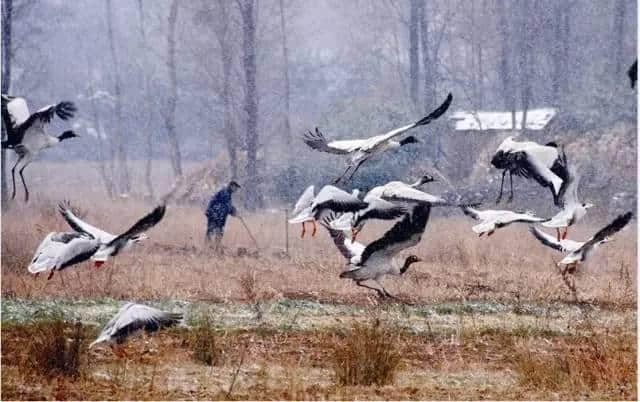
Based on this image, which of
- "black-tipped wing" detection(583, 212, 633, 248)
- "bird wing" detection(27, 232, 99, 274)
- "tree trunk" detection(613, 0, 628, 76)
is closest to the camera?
"bird wing" detection(27, 232, 99, 274)

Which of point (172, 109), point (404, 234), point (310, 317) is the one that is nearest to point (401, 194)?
point (404, 234)

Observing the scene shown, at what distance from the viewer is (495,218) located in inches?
293

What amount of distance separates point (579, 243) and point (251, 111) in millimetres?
3137

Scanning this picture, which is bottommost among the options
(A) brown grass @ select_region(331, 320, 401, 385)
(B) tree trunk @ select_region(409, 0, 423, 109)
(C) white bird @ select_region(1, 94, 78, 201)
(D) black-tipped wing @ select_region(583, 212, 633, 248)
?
(A) brown grass @ select_region(331, 320, 401, 385)

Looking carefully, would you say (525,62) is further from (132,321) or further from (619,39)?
A: (132,321)

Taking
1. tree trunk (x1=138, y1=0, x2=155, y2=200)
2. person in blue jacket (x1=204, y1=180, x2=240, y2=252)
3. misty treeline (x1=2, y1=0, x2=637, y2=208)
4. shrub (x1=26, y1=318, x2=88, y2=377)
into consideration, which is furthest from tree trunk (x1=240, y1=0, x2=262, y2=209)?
shrub (x1=26, y1=318, x2=88, y2=377)

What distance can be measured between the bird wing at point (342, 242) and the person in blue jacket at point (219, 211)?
2181mm

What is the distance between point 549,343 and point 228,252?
11.0 ft

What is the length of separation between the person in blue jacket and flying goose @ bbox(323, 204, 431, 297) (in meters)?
2.24

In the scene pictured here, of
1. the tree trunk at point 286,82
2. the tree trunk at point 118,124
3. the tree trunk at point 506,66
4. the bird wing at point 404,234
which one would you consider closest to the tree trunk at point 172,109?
the tree trunk at point 118,124

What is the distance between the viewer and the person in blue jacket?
938cm

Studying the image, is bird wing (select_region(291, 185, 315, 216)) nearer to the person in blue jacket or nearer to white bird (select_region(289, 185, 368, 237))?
white bird (select_region(289, 185, 368, 237))

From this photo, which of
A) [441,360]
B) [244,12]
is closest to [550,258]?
[441,360]

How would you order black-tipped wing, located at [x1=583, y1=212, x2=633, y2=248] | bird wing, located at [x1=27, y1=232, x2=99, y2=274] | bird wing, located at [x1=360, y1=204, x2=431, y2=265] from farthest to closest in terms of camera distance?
1. black-tipped wing, located at [x1=583, y1=212, x2=633, y2=248]
2. bird wing, located at [x1=27, y1=232, x2=99, y2=274]
3. bird wing, located at [x1=360, y1=204, x2=431, y2=265]
